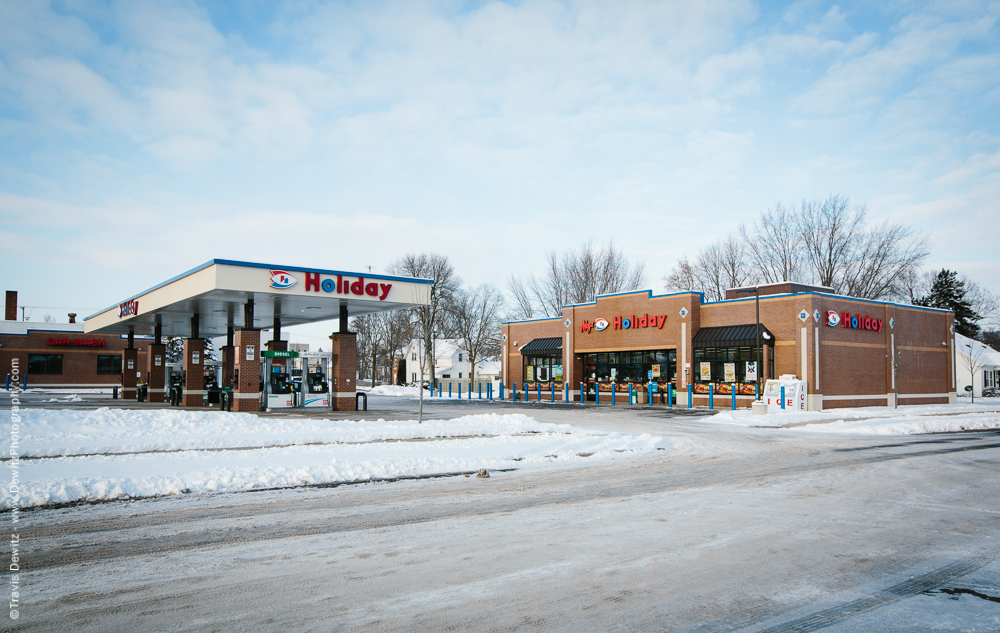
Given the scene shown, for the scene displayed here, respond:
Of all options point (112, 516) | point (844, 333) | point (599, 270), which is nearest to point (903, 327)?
point (844, 333)

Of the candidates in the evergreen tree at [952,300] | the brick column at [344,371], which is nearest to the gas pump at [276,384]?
the brick column at [344,371]

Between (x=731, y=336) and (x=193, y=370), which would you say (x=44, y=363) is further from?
(x=731, y=336)

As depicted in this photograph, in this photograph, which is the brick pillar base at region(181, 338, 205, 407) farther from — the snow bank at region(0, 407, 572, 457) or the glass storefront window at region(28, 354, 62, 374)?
the glass storefront window at region(28, 354, 62, 374)

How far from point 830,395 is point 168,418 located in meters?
30.8

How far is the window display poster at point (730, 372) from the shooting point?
35.2m

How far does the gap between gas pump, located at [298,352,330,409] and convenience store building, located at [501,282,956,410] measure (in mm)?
14537

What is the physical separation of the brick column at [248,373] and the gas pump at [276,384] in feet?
4.10

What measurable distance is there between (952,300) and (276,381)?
2664 inches

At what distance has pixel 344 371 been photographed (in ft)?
89.9

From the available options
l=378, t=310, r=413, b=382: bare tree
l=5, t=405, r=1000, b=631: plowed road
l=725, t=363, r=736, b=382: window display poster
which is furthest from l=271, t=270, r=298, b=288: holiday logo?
l=378, t=310, r=413, b=382: bare tree

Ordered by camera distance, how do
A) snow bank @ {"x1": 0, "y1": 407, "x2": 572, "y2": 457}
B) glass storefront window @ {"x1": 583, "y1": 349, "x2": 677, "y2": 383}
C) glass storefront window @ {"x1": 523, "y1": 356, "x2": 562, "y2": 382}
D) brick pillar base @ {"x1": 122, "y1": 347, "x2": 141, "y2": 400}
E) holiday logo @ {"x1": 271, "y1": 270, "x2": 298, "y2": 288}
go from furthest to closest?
glass storefront window @ {"x1": 523, "y1": 356, "x2": 562, "y2": 382} → brick pillar base @ {"x1": 122, "y1": 347, "x2": 141, "y2": 400} → glass storefront window @ {"x1": 583, "y1": 349, "x2": 677, "y2": 383} → holiday logo @ {"x1": 271, "y1": 270, "x2": 298, "y2": 288} → snow bank @ {"x1": 0, "y1": 407, "x2": 572, "y2": 457}

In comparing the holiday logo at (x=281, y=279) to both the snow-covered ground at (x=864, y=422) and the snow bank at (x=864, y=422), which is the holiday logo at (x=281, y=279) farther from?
the snow bank at (x=864, y=422)

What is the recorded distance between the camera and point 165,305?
28.2 meters

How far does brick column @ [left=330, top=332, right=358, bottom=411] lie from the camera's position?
2714 centimetres
